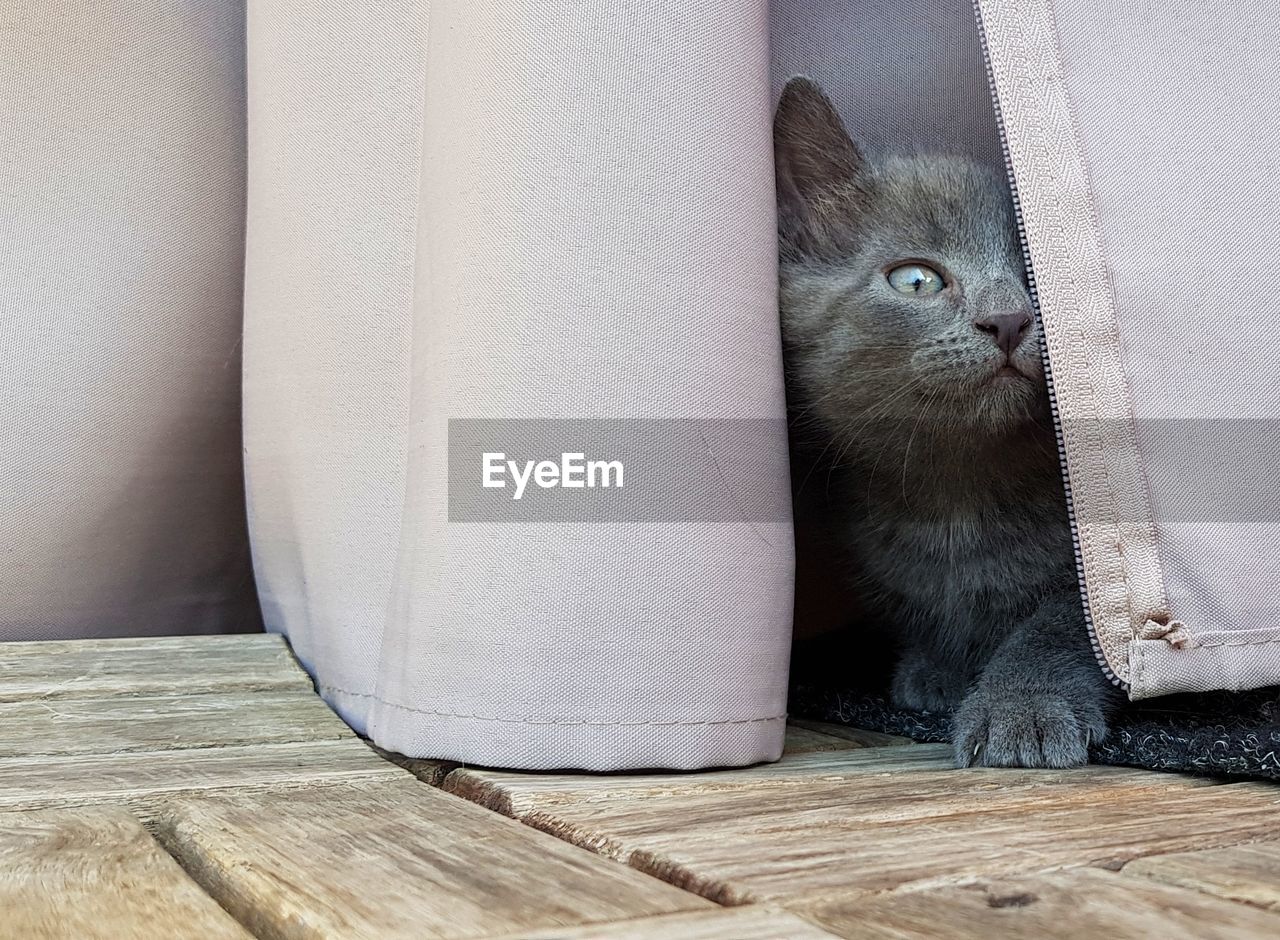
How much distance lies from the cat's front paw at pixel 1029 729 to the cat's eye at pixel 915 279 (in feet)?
1.33

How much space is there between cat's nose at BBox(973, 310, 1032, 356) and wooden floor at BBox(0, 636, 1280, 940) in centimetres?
37

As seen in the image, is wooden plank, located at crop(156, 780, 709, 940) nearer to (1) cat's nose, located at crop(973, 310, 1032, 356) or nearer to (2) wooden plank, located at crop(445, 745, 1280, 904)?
(2) wooden plank, located at crop(445, 745, 1280, 904)

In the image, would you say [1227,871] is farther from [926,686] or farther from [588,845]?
[926,686]

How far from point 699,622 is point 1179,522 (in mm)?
368

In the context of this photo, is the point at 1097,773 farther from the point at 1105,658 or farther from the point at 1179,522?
the point at 1179,522

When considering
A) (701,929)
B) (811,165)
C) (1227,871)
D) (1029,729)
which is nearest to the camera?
(701,929)

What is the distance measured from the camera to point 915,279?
47.7 inches

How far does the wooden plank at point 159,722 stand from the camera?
0.97 metres

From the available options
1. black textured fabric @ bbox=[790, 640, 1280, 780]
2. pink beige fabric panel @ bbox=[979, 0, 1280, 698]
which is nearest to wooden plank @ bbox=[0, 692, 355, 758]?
black textured fabric @ bbox=[790, 640, 1280, 780]

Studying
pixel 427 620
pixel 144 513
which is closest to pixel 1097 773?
pixel 427 620

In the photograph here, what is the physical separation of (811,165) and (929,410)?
0.33 meters

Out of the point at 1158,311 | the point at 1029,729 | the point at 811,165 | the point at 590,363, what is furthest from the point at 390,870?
the point at 811,165

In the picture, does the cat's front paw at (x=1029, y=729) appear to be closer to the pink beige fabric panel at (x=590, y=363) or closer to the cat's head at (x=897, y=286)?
the pink beige fabric panel at (x=590, y=363)

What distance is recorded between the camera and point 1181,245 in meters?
0.95
